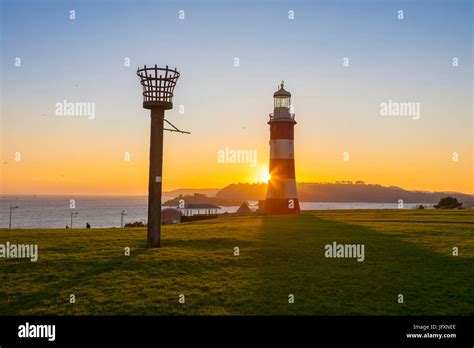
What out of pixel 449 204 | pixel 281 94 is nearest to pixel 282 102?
pixel 281 94

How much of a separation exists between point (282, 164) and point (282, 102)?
22.0ft

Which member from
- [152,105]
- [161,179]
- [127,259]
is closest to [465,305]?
[127,259]

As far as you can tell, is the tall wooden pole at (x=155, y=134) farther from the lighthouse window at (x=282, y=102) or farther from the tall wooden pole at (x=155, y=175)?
the lighthouse window at (x=282, y=102)

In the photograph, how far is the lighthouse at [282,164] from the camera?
3991 cm

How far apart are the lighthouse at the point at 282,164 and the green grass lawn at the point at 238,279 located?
21.0m

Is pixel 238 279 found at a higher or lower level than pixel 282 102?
lower

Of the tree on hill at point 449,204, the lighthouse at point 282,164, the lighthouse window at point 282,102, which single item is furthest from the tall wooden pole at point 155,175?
the tree on hill at point 449,204

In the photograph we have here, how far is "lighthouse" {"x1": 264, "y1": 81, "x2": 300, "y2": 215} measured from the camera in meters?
39.9

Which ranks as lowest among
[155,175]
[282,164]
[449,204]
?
[449,204]

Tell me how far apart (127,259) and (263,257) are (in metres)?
5.17

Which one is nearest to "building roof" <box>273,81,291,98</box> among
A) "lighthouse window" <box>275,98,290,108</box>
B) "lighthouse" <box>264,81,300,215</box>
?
"lighthouse window" <box>275,98,290,108</box>

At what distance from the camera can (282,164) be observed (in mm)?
39938

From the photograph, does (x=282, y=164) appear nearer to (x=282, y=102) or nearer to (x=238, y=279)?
(x=282, y=102)
